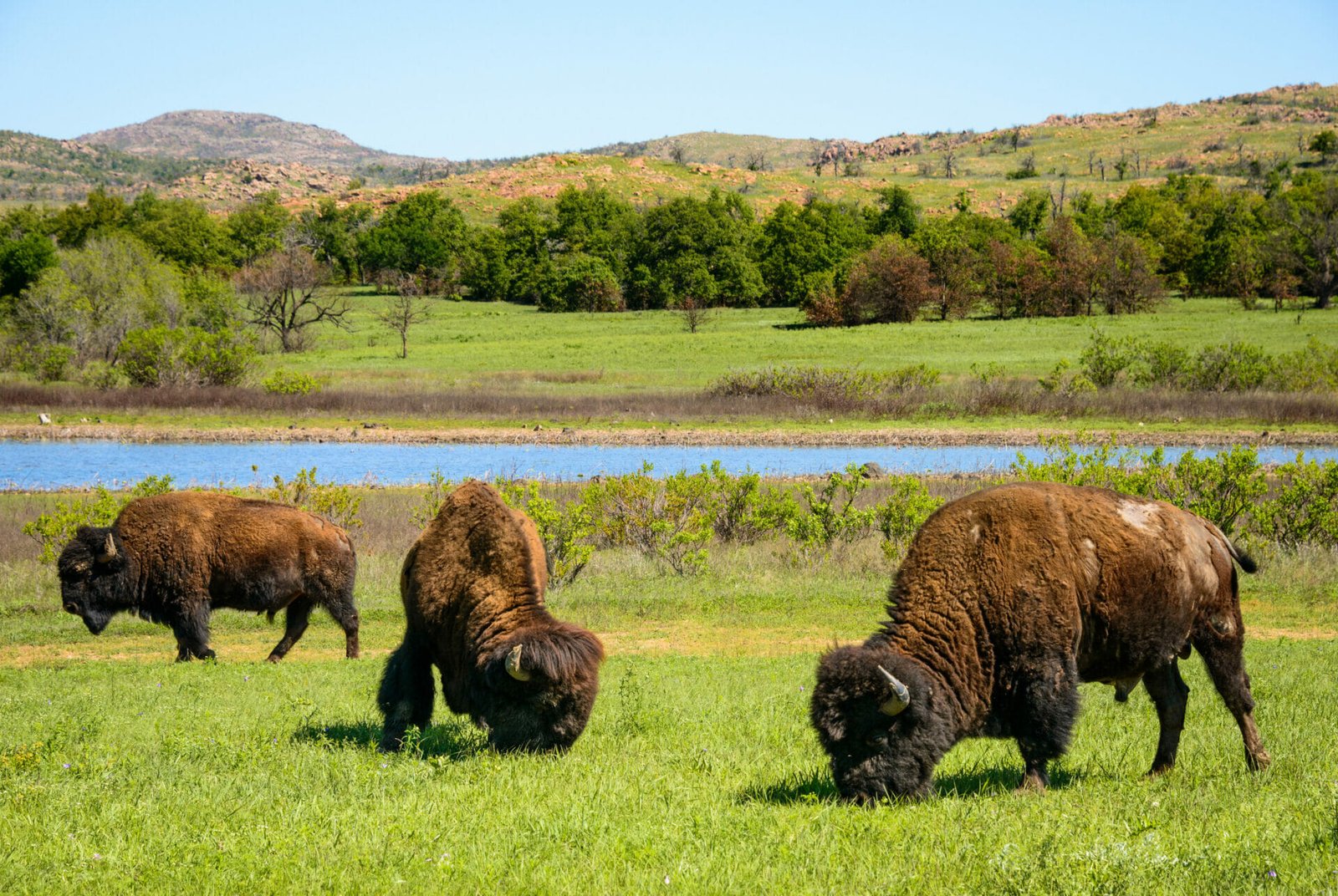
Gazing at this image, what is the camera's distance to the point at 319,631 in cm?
1789

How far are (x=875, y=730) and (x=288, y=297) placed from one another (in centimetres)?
9203

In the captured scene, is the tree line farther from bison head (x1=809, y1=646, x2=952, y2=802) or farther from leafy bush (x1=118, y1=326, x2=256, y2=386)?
bison head (x1=809, y1=646, x2=952, y2=802)

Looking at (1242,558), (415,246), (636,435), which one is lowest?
(636,435)

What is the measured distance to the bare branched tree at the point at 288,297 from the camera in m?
75.8

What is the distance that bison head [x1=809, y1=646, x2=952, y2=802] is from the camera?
7262 mm

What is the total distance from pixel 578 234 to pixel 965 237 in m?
36.6

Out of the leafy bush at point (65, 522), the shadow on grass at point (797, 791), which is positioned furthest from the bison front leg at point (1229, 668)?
the leafy bush at point (65, 522)

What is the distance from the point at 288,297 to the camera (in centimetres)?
9269

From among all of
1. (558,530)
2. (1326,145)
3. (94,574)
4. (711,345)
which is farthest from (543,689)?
(1326,145)

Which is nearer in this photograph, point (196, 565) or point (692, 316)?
point (196, 565)

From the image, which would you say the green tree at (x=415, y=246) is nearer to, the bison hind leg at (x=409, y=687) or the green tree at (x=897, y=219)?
the green tree at (x=897, y=219)

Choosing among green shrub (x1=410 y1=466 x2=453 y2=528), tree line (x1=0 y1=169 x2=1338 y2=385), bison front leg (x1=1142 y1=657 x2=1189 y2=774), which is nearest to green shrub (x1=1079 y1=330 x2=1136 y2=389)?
tree line (x1=0 y1=169 x2=1338 y2=385)

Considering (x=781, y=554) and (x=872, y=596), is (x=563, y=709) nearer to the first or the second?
(x=872, y=596)

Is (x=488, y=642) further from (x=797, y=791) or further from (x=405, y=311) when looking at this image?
(x=405, y=311)
